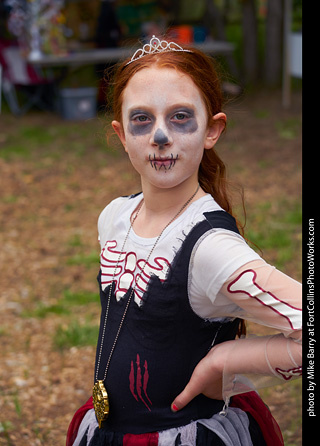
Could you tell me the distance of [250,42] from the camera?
10.5 meters

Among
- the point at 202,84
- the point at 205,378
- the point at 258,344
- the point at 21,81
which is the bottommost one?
the point at 21,81

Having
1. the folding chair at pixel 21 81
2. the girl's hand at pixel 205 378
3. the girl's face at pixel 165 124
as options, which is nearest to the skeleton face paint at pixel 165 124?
the girl's face at pixel 165 124

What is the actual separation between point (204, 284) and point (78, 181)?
18.4ft

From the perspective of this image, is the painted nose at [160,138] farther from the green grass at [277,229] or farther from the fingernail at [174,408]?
the green grass at [277,229]

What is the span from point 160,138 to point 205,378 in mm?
605

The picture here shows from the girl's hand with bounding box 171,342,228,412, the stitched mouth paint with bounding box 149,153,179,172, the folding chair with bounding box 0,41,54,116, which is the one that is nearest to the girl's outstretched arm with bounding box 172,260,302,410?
the girl's hand with bounding box 171,342,228,412

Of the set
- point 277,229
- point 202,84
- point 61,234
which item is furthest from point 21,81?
point 202,84

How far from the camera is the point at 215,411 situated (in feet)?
5.77

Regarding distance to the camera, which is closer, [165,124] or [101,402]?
[165,124]

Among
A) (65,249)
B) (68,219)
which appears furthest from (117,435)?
(68,219)

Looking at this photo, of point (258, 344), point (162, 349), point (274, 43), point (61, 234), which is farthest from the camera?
point (274, 43)

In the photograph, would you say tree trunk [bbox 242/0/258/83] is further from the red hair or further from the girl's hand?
the girl's hand

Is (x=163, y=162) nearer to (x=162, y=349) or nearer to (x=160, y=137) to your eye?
(x=160, y=137)
